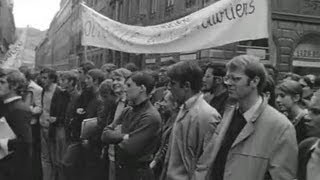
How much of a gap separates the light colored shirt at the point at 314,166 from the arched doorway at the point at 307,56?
15.3m

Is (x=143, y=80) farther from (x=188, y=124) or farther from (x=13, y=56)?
(x=13, y=56)

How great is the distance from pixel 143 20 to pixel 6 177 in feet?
78.0

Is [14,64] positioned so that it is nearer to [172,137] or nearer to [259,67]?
[172,137]

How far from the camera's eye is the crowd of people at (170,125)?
360 centimetres

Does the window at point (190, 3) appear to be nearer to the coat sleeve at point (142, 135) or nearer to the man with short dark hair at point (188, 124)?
the coat sleeve at point (142, 135)

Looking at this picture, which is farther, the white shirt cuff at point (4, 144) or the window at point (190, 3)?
the window at point (190, 3)

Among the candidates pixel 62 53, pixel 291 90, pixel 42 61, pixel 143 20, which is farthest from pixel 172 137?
pixel 42 61

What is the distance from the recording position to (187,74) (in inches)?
176

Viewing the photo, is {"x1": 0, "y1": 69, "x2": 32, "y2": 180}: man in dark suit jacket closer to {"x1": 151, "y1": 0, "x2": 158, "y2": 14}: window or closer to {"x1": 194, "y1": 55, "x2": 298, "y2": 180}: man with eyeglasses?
{"x1": 194, "y1": 55, "x2": 298, "y2": 180}: man with eyeglasses

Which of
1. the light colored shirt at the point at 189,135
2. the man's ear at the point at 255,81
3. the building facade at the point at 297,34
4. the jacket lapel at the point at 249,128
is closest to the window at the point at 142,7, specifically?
the building facade at the point at 297,34

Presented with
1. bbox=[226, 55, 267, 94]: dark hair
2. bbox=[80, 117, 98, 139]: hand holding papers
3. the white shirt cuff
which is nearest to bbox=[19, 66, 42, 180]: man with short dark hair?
bbox=[80, 117, 98, 139]: hand holding papers

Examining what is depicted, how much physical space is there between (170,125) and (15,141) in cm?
155

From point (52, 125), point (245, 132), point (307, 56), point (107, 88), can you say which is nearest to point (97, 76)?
point (107, 88)

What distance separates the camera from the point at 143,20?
28766 mm
